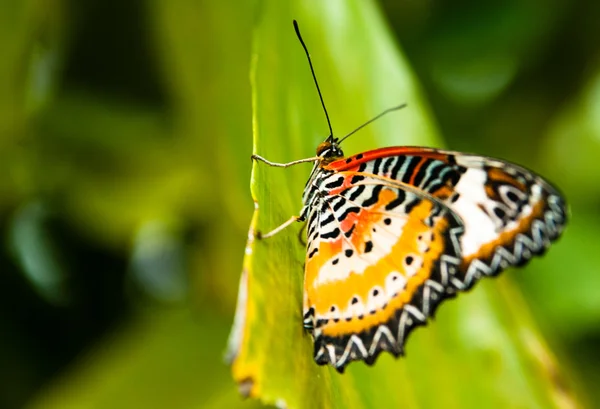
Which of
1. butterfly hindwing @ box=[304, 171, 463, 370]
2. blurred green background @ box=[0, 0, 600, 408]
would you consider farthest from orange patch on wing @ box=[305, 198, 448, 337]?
blurred green background @ box=[0, 0, 600, 408]

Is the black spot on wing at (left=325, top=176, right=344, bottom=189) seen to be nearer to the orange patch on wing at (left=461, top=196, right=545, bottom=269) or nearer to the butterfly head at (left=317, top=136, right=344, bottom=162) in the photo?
the butterfly head at (left=317, top=136, right=344, bottom=162)

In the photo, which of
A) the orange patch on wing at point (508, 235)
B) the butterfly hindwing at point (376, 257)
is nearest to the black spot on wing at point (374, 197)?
the butterfly hindwing at point (376, 257)

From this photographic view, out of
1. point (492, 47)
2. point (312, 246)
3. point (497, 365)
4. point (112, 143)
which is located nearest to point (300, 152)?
point (312, 246)

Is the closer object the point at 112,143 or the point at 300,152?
the point at 300,152

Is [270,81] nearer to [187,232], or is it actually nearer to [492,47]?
[187,232]

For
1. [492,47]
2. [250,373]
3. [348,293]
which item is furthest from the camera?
[492,47]

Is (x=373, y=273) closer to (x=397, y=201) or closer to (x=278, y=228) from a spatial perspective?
(x=397, y=201)
